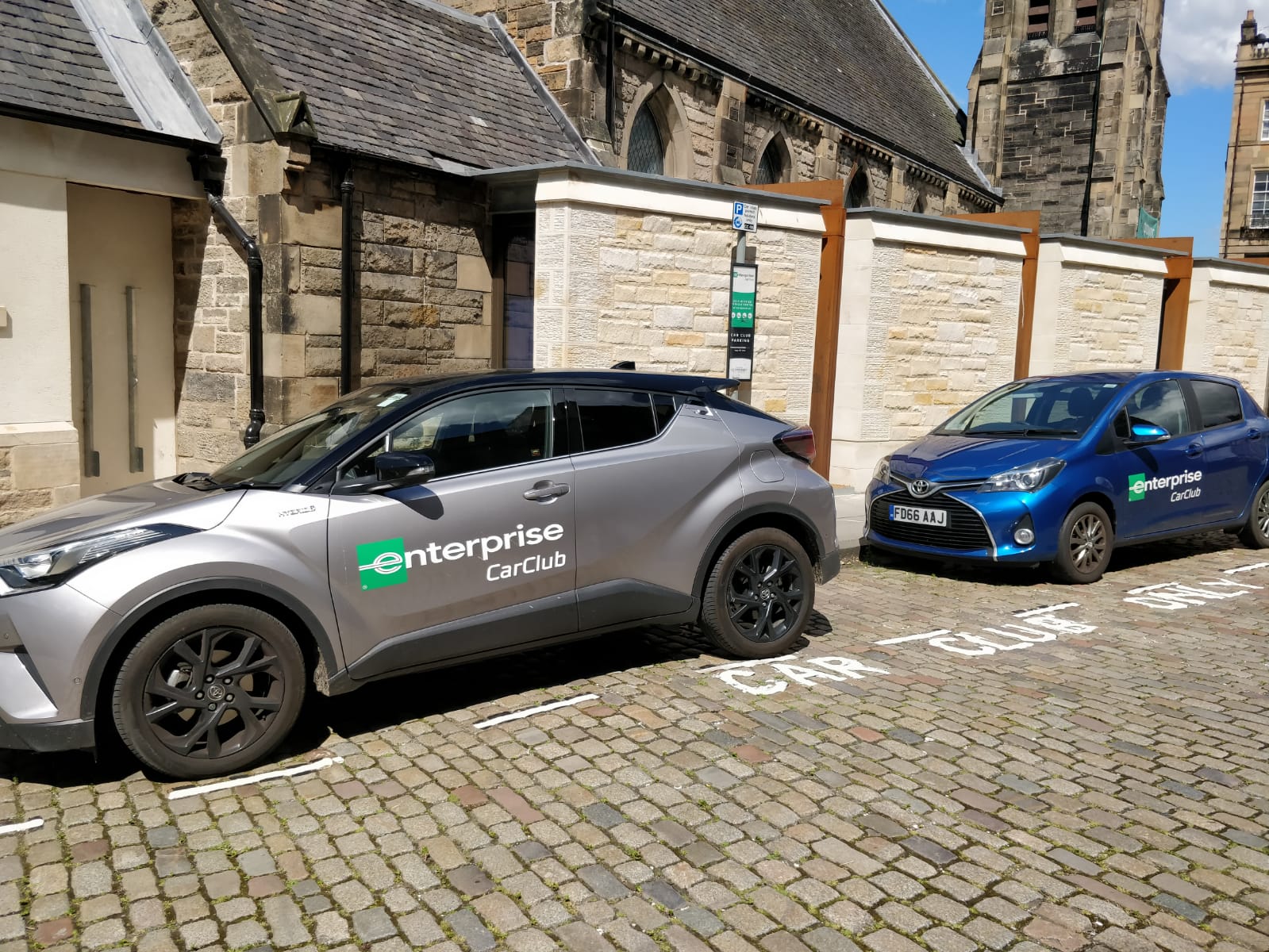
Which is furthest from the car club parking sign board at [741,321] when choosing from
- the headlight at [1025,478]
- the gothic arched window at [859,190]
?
the gothic arched window at [859,190]

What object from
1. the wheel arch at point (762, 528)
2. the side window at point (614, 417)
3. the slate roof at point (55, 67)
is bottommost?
the wheel arch at point (762, 528)

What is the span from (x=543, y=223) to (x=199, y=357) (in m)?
4.00

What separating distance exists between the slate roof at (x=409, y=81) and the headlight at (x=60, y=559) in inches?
280

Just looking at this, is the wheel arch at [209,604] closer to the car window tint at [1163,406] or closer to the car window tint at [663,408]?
the car window tint at [663,408]

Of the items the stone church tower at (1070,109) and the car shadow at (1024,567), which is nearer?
the car shadow at (1024,567)

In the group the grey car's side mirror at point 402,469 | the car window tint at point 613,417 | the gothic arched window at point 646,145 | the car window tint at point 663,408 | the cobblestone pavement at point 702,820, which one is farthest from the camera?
the gothic arched window at point 646,145

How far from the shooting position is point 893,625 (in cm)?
711

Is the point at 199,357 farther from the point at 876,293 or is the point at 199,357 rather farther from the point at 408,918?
the point at 408,918

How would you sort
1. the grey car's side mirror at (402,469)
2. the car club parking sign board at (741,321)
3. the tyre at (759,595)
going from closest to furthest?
1. the grey car's side mirror at (402,469)
2. the tyre at (759,595)
3. the car club parking sign board at (741,321)

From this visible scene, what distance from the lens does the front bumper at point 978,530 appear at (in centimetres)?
819

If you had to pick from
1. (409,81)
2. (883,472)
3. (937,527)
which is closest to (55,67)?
(409,81)

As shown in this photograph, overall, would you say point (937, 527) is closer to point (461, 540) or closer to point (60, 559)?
point (461, 540)

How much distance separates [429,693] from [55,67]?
7.70 metres

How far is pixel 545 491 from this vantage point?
17.1ft
